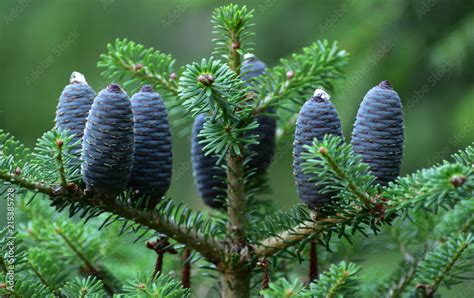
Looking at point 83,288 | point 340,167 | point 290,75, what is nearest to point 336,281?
point 340,167

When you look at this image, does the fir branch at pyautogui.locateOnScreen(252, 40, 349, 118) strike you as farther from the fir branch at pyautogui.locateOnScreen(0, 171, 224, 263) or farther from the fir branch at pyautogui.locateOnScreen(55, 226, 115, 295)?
the fir branch at pyautogui.locateOnScreen(55, 226, 115, 295)

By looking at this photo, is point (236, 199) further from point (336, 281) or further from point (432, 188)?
point (432, 188)

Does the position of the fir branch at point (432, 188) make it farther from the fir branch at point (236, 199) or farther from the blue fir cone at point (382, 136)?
the fir branch at point (236, 199)

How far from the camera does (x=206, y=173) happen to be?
1316 millimetres

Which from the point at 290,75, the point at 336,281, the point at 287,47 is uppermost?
the point at 287,47

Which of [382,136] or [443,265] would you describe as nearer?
[382,136]

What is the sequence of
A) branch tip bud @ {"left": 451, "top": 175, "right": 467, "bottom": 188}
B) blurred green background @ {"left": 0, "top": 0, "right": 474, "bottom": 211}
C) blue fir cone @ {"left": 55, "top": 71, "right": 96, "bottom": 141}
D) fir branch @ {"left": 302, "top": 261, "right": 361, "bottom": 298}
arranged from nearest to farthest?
branch tip bud @ {"left": 451, "top": 175, "right": 467, "bottom": 188} → fir branch @ {"left": 302, "top": 261, "right": 361, "bottom": 298} → blue fir cone @ {"left": 55, "top": 71, "right": 96, "bottom": 141} → blurred green background @ {"left": 0, "top": 0, "right": 474, "bottom": 211}

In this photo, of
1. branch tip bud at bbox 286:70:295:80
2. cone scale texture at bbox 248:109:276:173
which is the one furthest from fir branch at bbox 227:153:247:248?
branch tip bud at bbox 286:70:295:80

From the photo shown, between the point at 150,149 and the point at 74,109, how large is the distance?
14cm

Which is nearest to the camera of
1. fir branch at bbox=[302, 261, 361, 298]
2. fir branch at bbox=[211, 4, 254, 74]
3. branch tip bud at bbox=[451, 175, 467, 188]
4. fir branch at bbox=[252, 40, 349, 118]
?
branch tip bud at bbox=[451, 175, 467, 188]

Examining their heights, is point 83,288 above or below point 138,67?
below

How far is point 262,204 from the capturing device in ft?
4.92

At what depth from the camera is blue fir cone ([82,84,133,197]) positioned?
979mm

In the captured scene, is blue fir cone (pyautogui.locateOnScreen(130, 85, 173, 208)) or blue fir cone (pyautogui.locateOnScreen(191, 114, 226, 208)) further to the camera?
blue fir cone (pyautogui.locateOnScreen(191, 114, 226, 208))
